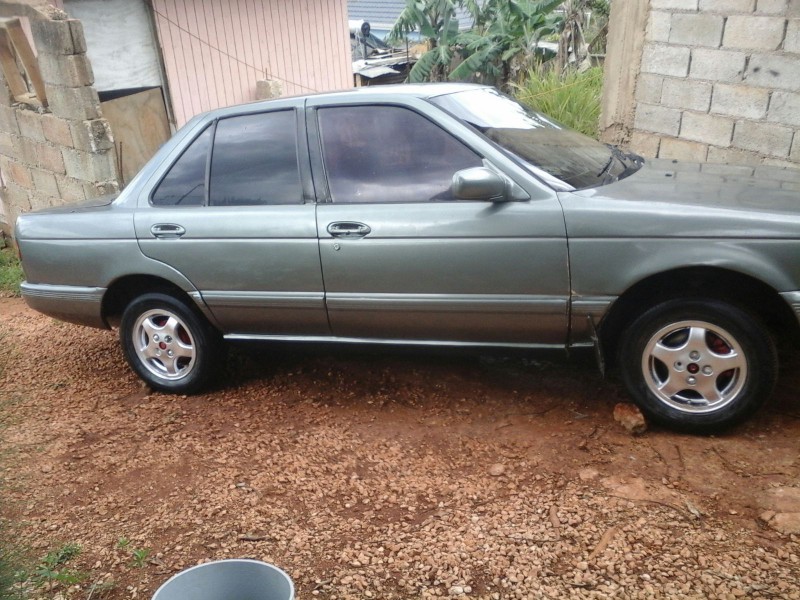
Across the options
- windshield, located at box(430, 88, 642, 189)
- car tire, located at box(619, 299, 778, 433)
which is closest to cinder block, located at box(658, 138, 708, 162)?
windshield, located at box(430, 88, 642, 189)

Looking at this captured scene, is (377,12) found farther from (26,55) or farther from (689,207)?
(689,207)

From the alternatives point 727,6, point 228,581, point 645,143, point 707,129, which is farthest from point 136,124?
point 228,581

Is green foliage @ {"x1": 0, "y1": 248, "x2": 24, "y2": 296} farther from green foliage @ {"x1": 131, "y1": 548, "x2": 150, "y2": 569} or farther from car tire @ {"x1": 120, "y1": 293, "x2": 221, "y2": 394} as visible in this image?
green foliage @ {"x1": 131, "y1": 548, "x2": 150, "y2": 569}

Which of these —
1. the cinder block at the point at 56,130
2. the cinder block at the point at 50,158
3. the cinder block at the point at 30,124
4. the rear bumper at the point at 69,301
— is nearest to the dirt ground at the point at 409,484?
the rear bumper at the point at 69,301

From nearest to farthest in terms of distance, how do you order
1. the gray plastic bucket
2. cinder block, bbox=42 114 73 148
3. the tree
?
the gray plastic bucket → cinder block, bbox=42 114 73 148 → the tree

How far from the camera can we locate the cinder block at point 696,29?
5797 millimetres

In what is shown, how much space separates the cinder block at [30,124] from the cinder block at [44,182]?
1.27 ft

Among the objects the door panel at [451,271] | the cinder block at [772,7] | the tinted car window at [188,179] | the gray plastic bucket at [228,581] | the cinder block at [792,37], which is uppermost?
the cinder block at [772,7]

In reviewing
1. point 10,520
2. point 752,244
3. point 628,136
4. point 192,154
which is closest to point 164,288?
point 192,154

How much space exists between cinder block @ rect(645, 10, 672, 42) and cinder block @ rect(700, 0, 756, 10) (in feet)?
1.11

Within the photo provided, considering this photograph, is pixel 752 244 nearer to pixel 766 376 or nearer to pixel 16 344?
pixel 766 376

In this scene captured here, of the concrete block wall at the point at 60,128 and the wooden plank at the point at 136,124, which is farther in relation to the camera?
the wooden plank at the point at 136,124

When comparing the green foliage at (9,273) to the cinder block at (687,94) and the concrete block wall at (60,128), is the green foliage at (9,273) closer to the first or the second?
the concrete block wall at (60,128)

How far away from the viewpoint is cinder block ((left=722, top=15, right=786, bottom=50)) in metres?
5.41
